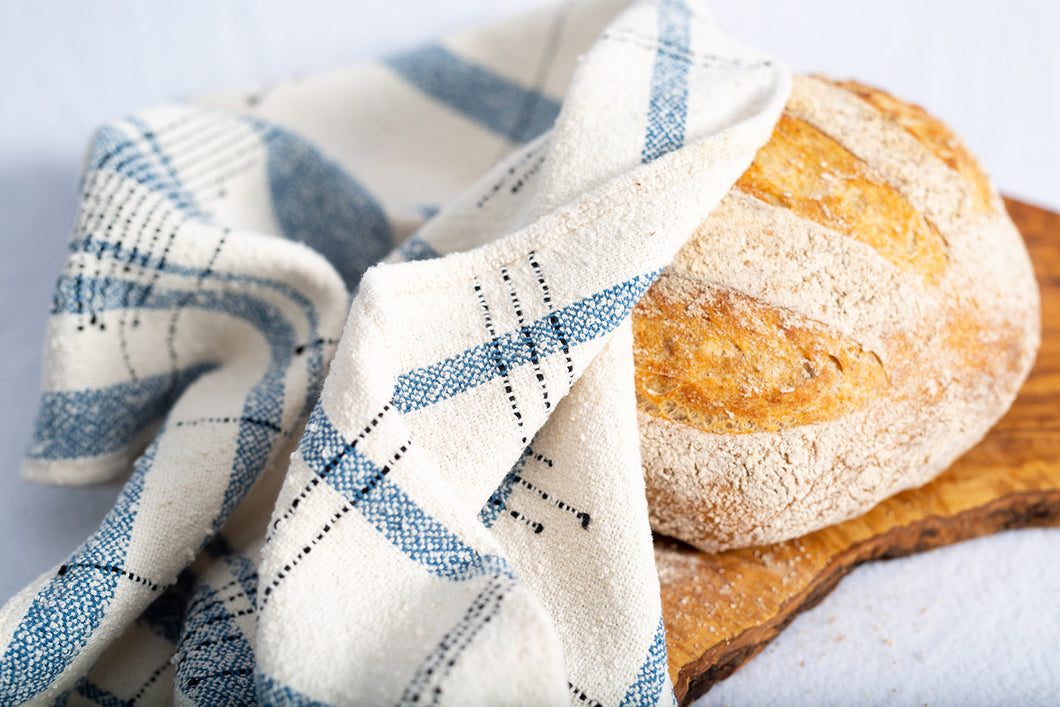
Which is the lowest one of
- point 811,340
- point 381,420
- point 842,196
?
point 381,420

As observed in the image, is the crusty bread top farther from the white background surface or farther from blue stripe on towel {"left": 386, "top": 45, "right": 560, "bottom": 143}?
blue stripe on towel {"left": 386, "top": 45, "right": 560, "bottom": 143}

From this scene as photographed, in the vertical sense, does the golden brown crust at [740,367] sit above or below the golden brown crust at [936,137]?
below

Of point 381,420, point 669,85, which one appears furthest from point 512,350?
point 669,85

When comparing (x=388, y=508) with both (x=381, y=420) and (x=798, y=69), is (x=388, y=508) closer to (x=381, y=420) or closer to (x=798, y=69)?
(x=381, y=420)

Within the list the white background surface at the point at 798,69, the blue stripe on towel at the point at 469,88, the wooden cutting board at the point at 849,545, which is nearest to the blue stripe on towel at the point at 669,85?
the blue stripe on towel at the point at 469,88

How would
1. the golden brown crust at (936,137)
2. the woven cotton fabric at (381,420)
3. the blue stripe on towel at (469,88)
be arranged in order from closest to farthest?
1. the woven cotton fabric at (381,420)
2. the golden brown crust at (936,137)
3. the blue stripe on towel at (469,88)

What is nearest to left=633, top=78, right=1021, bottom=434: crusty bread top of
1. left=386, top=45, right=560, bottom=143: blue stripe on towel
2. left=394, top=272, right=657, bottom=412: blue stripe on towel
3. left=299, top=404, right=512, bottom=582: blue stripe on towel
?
left=394, top=272, right=657, bottom=412: blue stripe on towel

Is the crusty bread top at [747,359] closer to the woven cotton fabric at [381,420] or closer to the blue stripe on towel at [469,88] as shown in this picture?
the woven cotton fabric at [381,420]
